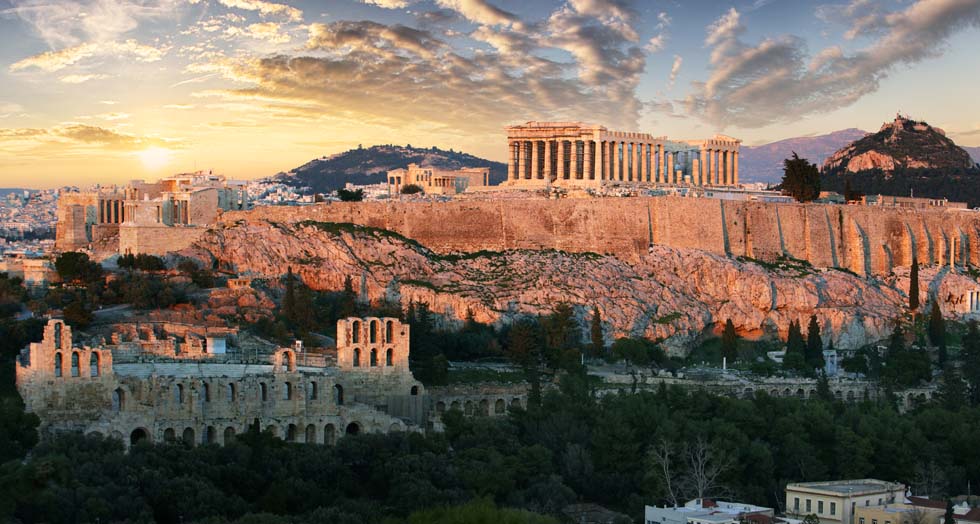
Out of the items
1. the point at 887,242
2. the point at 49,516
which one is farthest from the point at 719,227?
the point at 49,516

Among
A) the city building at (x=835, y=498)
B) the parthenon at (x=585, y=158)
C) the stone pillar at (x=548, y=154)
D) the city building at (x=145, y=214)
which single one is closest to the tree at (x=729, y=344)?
the parthenon at (x=585, y=158)

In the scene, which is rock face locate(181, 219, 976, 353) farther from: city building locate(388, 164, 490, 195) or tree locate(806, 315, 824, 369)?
city building locate(388, 164, 490, 195)

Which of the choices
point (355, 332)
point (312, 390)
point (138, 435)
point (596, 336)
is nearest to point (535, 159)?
point (596, 336)

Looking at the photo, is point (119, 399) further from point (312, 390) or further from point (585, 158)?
point (585, 158)

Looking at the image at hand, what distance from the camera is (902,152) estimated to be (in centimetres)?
13012

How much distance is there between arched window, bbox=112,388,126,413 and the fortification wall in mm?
28280

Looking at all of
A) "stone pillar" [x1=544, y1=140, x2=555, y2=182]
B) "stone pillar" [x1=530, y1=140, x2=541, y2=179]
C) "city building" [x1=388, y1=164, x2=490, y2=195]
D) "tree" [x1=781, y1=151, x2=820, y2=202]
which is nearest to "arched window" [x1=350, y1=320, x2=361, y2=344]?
"stone pillar" [x1=544, y1=140, x2=555, y2=182]

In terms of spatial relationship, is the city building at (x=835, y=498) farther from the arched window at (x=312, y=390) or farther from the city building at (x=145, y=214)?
the city building at (x=145, y=214)

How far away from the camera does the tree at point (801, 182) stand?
86.9 m

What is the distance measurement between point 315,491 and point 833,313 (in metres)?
41.7

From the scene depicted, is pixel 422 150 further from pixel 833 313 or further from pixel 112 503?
pixel 112 503

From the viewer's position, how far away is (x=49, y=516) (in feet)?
110

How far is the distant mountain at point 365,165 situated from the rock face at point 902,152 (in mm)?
41213

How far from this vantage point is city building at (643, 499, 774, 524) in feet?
127
